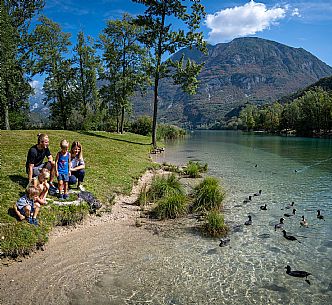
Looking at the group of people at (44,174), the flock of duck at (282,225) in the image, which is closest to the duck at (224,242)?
the flock of duck at (282,225)

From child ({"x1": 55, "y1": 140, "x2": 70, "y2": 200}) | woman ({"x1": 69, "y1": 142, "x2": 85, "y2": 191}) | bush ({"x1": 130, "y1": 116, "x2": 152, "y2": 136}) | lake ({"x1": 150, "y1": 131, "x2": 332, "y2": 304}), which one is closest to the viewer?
lake ({"x1": 150, "y1": 131, "x2": 332, "y2": 304})

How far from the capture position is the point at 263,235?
426 inches

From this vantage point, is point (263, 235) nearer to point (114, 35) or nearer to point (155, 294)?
point (155, 294)

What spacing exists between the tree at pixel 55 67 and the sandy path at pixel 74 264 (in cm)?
4023

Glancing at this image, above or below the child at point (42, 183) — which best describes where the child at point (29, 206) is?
below

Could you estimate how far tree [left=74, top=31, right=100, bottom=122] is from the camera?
5134 centimetres

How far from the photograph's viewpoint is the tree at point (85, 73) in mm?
51344

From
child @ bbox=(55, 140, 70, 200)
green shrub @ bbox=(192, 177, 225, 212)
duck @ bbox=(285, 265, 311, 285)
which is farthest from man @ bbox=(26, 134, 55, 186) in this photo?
duck @ bbox=(285, 265, 311, 285)

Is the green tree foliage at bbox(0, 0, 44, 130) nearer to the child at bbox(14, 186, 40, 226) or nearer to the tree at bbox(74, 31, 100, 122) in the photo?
the tree at bbox(74, 31, 100, 122)

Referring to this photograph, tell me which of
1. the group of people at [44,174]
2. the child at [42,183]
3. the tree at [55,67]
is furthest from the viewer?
the tree at [55,67]

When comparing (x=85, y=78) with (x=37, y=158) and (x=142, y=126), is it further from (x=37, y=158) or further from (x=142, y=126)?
(x=37, y=158)

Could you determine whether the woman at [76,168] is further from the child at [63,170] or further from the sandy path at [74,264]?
the sandy path at [74,264]

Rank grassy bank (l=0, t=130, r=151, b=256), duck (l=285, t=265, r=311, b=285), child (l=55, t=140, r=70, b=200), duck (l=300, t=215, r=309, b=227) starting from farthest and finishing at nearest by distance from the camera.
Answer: child (l=55, t=140, r=70, b=200) → duck (l=300, t=215, r=309, b=227) → grassy bank (l=0, t=130, r=151, b=256) → duck (l=285, t=265, r=311, b=285)

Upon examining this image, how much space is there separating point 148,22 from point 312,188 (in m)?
26.7
